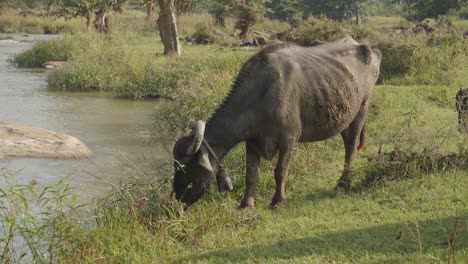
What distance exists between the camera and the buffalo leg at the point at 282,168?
23.1ft

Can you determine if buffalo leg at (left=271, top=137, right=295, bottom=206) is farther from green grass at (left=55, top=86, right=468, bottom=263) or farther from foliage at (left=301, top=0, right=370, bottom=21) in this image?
foliage at (left=301, top=0, right=370, bottom=21)

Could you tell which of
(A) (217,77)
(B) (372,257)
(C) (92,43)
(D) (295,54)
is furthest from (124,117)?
(B) (372,257)

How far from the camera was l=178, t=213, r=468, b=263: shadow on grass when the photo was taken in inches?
215

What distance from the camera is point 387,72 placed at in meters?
16.7

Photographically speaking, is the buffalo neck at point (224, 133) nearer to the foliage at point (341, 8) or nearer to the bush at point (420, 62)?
the bush at point (420, 62)

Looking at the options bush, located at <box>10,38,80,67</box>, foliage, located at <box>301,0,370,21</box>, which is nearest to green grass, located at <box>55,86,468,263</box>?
bush, located at <box>10,38,80,67</box>

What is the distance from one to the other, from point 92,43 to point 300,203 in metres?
16.1

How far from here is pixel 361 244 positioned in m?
5.68

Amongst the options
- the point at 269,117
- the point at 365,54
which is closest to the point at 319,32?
the point at 365,54

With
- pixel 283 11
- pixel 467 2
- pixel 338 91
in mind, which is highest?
pixel 338 91

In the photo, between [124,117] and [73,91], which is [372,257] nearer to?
[124,117]

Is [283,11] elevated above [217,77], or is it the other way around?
[217,77]

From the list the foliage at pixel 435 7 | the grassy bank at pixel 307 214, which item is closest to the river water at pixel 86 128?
the grassy bank at pixel 307 214

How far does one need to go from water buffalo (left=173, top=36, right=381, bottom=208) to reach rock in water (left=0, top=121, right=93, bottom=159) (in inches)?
172
